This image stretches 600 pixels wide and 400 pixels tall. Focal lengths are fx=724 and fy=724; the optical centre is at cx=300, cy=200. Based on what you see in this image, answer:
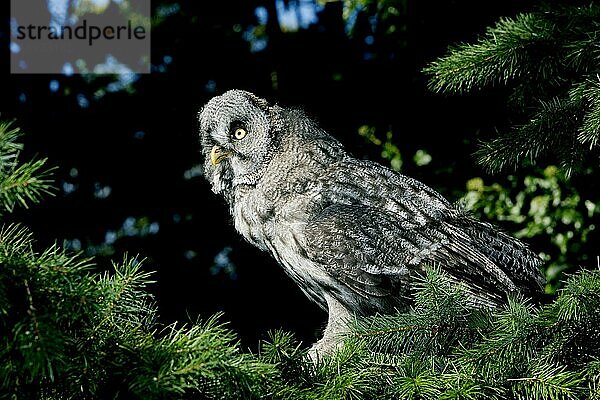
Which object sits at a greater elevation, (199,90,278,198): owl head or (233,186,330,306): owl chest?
(199,90,278,198): owl head

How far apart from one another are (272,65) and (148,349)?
10.1ft

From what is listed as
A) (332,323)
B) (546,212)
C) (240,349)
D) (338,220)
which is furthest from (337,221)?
(546,212)

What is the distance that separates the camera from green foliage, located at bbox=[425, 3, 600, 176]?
2.36 meters

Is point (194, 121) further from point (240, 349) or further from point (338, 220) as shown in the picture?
point (240, 349)

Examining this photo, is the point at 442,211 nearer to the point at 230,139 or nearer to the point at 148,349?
the point at 230,139

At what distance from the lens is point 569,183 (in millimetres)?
4082

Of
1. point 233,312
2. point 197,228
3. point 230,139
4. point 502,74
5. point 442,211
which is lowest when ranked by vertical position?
point 233,312

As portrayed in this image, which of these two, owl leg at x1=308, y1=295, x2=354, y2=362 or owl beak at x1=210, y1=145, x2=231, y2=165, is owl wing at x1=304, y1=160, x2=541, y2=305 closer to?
owl leg at x1=308, y1=295, x2=354, y2=362

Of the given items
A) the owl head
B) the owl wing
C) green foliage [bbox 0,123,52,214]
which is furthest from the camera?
the owl head

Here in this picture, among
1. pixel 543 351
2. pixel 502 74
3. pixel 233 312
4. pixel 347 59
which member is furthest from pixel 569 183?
pixel 543 351

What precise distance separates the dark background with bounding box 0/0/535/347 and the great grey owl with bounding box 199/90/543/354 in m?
1.21

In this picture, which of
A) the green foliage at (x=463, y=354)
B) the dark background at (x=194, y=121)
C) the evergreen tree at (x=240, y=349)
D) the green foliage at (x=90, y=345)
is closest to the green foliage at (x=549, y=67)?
the evergreen tree at (x=240, y=349)

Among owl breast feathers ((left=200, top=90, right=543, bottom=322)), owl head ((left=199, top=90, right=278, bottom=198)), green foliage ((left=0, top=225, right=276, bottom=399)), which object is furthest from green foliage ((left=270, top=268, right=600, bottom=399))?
owl head ((left=199, top=90, right=278, bottom=198))

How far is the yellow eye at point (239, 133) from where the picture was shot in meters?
2.76
